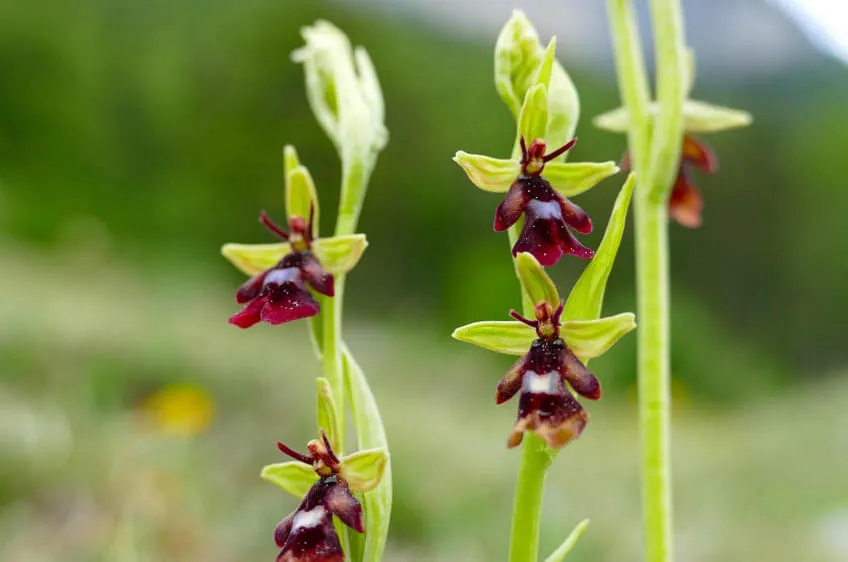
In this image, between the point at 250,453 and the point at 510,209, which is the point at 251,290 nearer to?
the point at 510,209

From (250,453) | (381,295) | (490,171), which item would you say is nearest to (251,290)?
(490,171)

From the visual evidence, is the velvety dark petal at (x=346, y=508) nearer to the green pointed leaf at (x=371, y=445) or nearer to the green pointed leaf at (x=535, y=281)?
the green pointed leaf at (x=371, y=445)

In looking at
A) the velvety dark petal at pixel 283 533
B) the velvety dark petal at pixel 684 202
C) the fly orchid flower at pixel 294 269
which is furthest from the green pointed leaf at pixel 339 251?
the velvety dark petal at pixel 684 202

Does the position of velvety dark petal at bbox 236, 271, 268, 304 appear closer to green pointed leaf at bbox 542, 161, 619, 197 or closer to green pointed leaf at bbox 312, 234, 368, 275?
green pointed leaf at bbox 312, 234, 368, 275

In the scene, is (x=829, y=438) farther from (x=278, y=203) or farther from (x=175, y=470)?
(x=278, y=203)

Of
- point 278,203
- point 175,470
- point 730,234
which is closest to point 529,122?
point 175,470
